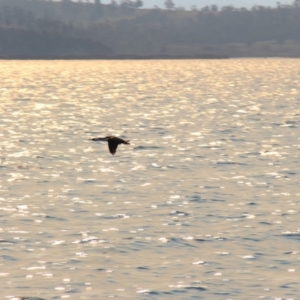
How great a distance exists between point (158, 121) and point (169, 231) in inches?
2010

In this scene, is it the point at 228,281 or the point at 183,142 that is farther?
the point at 183,142

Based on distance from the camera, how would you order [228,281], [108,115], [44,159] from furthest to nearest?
[108,115] → [44,159] → [228,281]

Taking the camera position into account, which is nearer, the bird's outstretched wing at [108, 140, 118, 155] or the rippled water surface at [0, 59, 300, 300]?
the rippled water surface at [0, 59, 300, 300]

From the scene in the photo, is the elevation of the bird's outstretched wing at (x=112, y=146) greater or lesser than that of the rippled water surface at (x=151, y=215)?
greater

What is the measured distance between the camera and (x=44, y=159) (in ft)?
169

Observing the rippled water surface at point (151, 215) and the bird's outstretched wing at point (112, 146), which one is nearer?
the rippled water surface at point (151, 215)

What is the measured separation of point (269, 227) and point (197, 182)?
10.8 meters

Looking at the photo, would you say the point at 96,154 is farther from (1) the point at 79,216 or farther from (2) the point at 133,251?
(2) the point at 133,251

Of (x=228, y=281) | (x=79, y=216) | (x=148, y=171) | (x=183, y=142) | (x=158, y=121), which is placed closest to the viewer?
(x=228, y=281)

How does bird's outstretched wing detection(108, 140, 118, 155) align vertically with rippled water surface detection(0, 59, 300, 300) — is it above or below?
above

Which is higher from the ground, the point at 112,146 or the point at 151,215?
the point at 112,146

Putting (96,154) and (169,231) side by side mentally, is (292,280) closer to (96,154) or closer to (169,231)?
(169,231)

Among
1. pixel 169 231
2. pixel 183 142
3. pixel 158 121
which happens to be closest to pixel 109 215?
pixel 169 231

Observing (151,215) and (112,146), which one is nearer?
(112,146)
